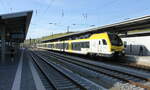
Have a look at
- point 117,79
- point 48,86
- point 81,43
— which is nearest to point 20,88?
point 48,86

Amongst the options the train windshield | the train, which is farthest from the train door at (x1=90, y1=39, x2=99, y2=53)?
the train windshield

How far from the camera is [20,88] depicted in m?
7.72

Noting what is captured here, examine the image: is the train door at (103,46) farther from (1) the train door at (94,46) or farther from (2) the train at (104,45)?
(1) the train door at (94,46)

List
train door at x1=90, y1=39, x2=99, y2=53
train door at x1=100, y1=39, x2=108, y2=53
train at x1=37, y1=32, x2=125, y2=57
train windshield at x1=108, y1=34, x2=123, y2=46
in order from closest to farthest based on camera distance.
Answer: train at x1=37, y1=32, x2=125, y2=57 → train windshield at x1=108, y1=34, x2=123, y2=46 → train door at x1=100, y1=39, x2=108, y2=53 → train door at x1=90, y1=39, x2=99, y2=53

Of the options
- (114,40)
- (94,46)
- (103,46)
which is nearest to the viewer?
(114,40)

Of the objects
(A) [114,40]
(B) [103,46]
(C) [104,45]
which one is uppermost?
(A) [114,40]

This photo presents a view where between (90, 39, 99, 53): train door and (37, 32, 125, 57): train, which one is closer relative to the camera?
(37, 32, 125, 57): train

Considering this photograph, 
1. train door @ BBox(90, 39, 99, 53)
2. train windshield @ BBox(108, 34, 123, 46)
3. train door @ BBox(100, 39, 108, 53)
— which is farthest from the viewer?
train door @ BBox(90, 39, 99, 53)

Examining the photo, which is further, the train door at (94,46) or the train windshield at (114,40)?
the train door at (94,46)

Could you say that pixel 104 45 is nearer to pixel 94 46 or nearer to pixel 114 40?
Answer: pixel 114 40

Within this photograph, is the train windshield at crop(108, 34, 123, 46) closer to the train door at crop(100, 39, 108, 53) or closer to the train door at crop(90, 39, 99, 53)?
the train door at crop(100, 39, 108, 53)

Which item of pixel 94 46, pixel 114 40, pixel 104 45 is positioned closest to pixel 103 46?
pixel 104 45

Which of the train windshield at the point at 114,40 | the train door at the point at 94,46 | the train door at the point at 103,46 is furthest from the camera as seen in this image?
the train door at the point at 94,46

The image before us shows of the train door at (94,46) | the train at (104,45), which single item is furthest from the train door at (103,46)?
the train door at (94,46)
